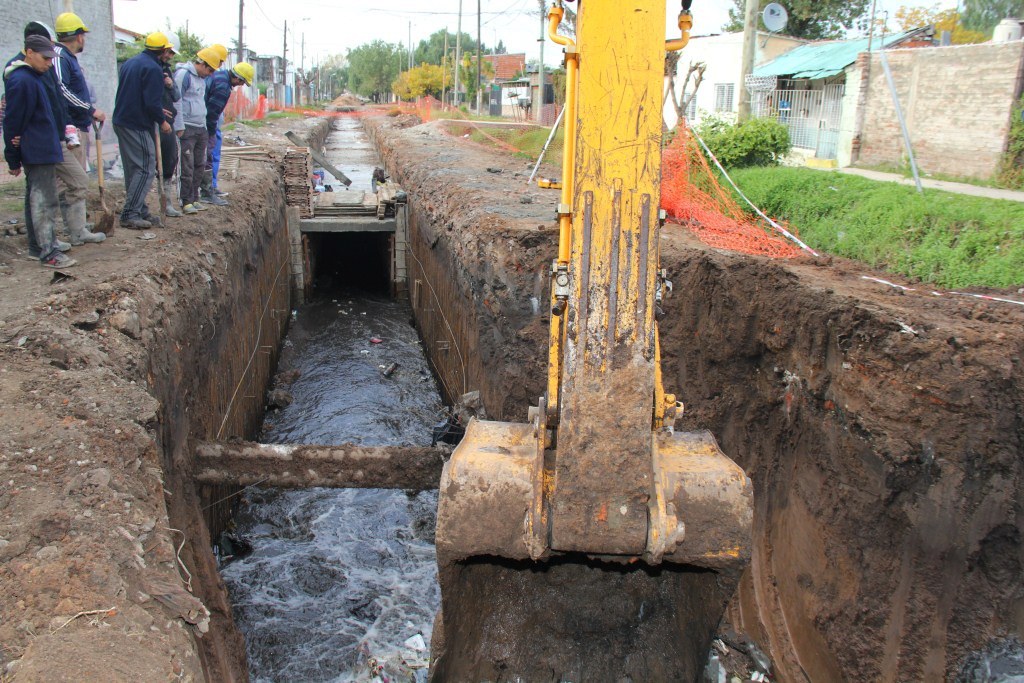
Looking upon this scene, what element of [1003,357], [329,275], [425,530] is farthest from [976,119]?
[329,275]

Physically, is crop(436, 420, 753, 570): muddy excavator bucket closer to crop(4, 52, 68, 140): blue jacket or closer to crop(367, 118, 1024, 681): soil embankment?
crop(367, 118, 1024, 681): soil embankment

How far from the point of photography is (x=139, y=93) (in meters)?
7.21

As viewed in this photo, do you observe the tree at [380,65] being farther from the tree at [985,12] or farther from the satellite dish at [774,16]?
the satellite dish at [774,16]

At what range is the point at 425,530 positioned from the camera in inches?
310

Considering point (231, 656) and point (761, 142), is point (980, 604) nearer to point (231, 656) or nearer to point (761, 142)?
point (231, 656)

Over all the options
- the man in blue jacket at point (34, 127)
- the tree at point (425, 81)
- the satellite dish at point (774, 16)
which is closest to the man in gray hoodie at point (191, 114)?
the man in blue jacket at point (34, 127)

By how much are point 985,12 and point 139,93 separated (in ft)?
197

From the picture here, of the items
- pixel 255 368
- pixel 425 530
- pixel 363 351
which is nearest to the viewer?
pixel 425 530

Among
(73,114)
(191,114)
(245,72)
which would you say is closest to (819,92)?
(245,72)

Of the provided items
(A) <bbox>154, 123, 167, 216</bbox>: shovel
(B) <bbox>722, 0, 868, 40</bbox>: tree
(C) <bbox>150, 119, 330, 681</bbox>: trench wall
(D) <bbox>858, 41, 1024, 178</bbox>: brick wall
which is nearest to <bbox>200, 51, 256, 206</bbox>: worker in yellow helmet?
(C) <bbox>150, 119, 330, 681</bbox>: trench wall

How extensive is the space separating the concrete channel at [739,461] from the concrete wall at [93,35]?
8436 mm

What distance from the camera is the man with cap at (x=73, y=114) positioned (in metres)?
6.42

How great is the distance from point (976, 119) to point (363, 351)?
1092cm

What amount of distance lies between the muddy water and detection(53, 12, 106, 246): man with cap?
3.16 meters
